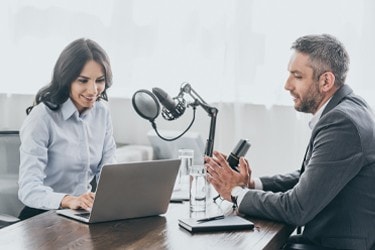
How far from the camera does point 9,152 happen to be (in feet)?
8.64

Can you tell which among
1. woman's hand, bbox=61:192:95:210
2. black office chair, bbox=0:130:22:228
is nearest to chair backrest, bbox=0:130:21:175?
black office chair, bbox=0:130:22:228

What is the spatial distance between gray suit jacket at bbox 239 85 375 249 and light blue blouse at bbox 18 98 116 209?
0.85 meters

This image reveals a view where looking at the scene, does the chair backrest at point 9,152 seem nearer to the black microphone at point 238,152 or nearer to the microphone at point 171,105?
the microphone at point 171,105

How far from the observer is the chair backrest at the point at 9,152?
2.62m

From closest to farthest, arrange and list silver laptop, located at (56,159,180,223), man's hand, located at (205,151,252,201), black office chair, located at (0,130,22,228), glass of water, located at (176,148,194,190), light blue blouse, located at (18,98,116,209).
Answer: silver laptop, located at (56,159,180,223)
man's hand, located at (205,151,252,201)
light blue blouse, located at (18,98,116,209)
glass of water, located at (176,148,194,190)
black office chair, located at (0,130,22,228)

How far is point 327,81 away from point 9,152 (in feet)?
4.57

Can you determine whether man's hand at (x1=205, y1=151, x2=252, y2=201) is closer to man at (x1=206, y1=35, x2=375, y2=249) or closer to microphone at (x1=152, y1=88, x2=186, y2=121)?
man at (x1=206, y1=35, x2=375, y2=249)

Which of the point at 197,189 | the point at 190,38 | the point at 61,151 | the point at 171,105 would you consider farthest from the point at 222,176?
the point at 190,38

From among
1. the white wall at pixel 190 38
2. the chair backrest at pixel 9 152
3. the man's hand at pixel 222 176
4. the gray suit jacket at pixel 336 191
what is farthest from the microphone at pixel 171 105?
the white wall at pixel 190 38

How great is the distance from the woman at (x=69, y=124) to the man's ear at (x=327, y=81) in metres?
0.93

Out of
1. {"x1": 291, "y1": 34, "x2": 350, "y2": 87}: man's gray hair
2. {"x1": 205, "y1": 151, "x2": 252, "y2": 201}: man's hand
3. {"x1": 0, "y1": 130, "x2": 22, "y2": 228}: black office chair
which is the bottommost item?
{"x1": 0, "y1": 130, "x2": 22, "y2": 228}: black office chair

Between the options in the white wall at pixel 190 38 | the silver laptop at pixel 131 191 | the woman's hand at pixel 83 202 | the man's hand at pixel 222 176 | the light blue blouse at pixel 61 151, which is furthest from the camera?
the white wall at pixel 190 38

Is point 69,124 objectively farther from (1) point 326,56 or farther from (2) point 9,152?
(1) point 326,56

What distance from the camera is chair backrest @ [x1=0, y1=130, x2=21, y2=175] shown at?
2.62 m
